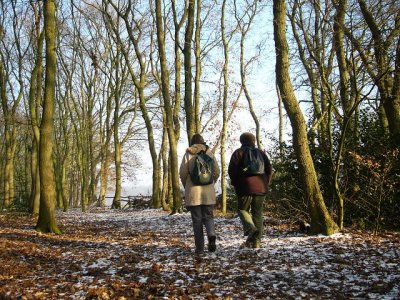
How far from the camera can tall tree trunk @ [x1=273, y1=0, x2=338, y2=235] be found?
24.4 feet

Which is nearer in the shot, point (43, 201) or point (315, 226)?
point (315, 226)

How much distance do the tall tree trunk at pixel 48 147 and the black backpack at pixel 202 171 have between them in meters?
5.12

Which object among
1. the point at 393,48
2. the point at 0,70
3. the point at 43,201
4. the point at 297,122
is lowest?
the point at 43,201

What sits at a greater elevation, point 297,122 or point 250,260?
point 297,122

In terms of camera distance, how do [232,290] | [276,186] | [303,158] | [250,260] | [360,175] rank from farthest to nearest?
[276,186] < [360,175] < [303,158] < [250,260] < [232,290]

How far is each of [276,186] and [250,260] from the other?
5.57 meters

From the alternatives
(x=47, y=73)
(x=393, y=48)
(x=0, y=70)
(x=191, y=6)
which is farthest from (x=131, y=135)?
(x=393, y=48)

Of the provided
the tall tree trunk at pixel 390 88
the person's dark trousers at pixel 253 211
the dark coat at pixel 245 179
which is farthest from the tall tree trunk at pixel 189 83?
the person's dark trousers at pixel 253 211

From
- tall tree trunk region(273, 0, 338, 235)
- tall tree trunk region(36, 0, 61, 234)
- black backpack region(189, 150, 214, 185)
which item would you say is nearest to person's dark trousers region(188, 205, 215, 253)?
black backpack region(189, 150, 214, 185)

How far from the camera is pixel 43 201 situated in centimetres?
1010

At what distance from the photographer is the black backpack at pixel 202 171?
6668 millimetres

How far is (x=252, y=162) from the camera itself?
6.90 metres

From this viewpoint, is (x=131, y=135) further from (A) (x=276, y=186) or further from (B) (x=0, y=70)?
(A) (x=276, y=186)

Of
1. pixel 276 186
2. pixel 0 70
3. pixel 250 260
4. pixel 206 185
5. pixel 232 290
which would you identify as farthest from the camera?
pixel 0 70
